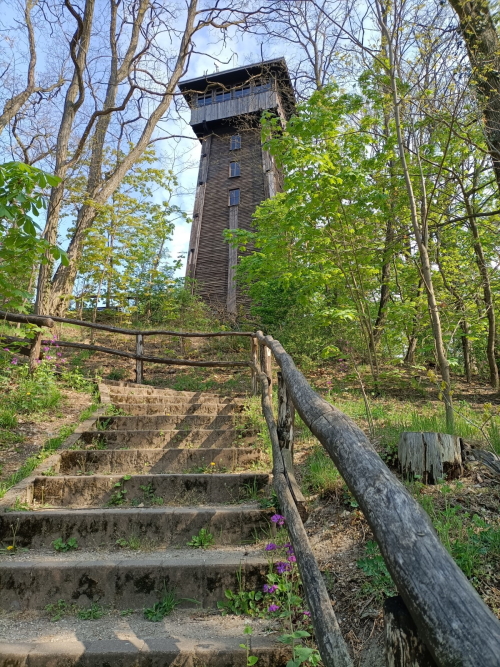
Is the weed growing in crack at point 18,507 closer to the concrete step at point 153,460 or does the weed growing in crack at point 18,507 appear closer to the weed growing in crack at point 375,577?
the concrete step at point 153,460

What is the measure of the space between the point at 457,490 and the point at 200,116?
2043cm

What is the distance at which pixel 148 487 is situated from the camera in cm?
370

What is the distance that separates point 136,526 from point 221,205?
16862 mm

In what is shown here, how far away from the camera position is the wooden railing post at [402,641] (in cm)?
98

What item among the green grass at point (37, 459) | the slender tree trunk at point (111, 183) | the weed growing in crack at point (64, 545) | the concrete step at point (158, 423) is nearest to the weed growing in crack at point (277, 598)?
the weed growing in crack at point (64, 545)

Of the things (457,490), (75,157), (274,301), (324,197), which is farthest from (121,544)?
(75,157)

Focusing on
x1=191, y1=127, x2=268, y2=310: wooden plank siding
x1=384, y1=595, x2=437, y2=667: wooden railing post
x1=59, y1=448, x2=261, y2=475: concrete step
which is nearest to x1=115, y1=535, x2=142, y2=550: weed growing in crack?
x1=59, y1=448, x2=261, y2=475: concrete step

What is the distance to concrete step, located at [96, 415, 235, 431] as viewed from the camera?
515 centimetres

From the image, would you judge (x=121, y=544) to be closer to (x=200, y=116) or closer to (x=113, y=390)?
(x=113, y=390)

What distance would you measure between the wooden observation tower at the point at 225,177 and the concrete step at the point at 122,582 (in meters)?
13.9

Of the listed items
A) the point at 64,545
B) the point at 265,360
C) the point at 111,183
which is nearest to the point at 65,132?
the point at 111,183

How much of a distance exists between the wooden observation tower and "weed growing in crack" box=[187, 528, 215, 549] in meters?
13.4

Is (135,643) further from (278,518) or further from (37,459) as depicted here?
(37,459)

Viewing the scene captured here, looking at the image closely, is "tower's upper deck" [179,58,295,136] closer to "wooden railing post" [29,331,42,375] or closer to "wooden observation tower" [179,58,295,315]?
"wooden observation tower" [179,58,295,315]
